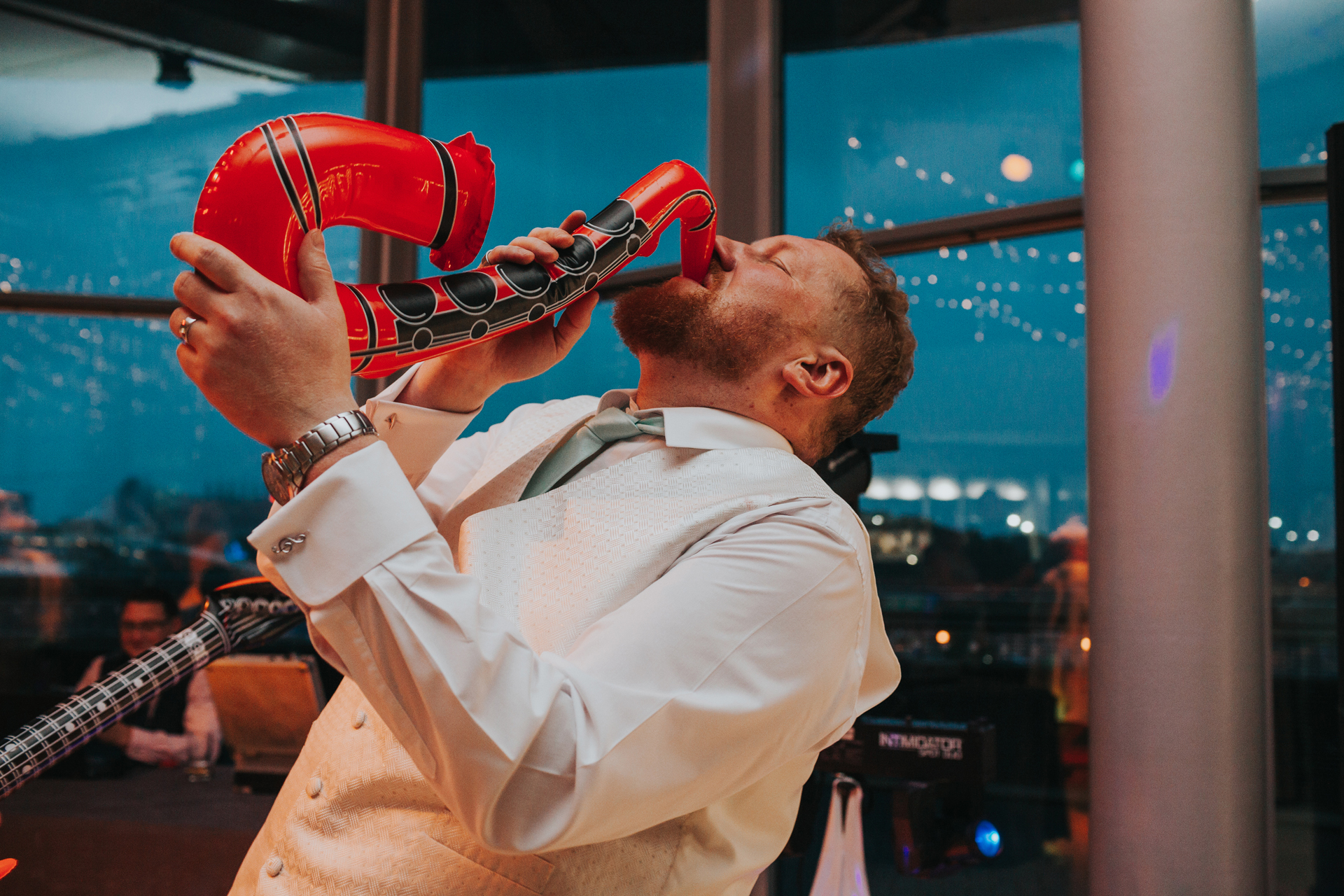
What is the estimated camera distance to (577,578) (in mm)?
1005

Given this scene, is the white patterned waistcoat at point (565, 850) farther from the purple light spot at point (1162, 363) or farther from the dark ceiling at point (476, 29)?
the dark ceiling at point (476, 29)

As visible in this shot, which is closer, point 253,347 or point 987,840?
point 253,347

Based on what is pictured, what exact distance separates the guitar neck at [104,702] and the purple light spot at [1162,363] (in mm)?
2071

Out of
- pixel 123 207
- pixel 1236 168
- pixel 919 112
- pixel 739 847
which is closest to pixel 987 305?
pixel 919 112

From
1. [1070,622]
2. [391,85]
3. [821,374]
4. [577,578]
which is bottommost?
[1070,622]

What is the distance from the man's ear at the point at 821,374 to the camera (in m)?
1.25

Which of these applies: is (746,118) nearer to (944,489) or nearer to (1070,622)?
(944,489)

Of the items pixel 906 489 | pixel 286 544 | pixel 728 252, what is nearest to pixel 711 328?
pixel 728 252

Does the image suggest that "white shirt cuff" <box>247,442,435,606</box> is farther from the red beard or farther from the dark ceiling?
the dark ceiling

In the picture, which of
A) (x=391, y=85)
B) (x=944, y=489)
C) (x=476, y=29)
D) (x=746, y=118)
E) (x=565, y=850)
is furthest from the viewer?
(x=476, y=29)

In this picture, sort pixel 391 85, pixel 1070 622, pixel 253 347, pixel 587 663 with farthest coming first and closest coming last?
pixel 391 85 < pixel 1070 622 < pixel 587 663 < pixel 253 347

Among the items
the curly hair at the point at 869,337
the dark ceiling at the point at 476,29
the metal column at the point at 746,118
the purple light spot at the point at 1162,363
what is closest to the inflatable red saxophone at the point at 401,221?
the curly hair at the point at 869,337

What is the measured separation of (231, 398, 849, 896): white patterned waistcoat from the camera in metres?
0.94

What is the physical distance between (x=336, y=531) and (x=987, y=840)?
2.25 m
